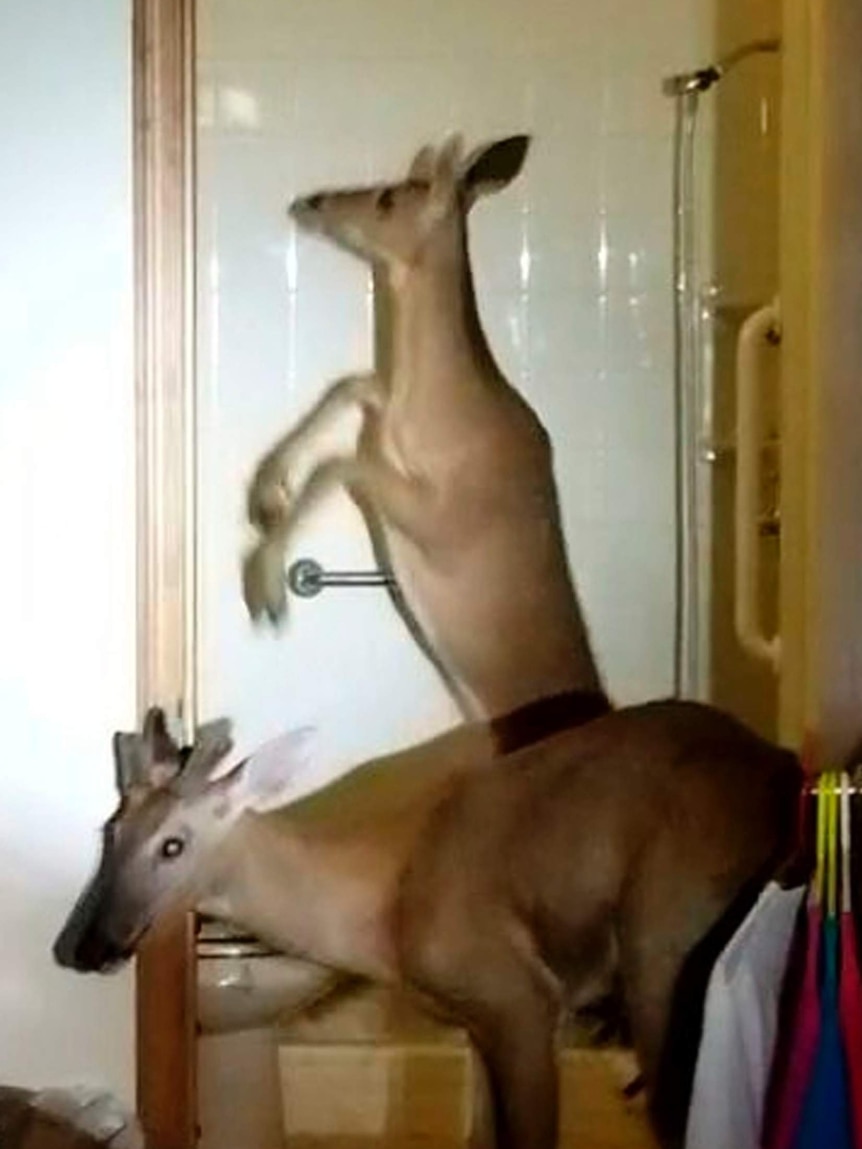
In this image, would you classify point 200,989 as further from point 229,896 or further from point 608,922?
point 608,922

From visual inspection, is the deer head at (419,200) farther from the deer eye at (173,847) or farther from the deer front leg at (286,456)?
the deer eye at (173,847)

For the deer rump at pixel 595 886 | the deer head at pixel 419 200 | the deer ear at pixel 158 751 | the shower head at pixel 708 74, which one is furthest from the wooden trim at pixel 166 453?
the shower head at pixel 708 74

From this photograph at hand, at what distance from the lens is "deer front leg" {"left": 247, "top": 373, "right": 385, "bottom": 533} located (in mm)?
2307

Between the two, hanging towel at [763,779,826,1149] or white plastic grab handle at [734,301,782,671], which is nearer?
hanging towel at [763,779,826,1149]

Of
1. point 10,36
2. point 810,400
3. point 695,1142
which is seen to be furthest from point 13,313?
point 695,1142

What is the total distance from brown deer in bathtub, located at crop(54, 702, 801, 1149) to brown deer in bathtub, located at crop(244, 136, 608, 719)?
8 centimetres

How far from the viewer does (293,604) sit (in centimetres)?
231

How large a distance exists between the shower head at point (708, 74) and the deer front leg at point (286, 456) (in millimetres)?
422

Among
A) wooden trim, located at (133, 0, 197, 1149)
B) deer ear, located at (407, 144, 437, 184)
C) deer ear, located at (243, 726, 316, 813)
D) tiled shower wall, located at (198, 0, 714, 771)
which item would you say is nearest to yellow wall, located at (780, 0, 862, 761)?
tiled shower wall, located at (198, 0, 714, 771)

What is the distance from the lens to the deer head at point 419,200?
7.50ft

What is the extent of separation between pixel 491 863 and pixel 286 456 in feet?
1.53

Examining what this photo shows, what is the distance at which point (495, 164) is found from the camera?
7.50 feet

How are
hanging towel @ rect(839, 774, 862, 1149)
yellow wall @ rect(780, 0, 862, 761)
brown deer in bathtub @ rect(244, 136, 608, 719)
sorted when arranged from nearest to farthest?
hanging towel @ rect(839, 774, 862, 1149) < yellow wall @ rect(780, 0, 862, 761) < brown deer in bathtub @ rect(244, 136, 608, 719)

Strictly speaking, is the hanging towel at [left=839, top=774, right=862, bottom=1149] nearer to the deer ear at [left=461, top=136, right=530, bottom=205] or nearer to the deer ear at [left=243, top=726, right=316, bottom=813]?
the deer ear at [left=243, top=726, right=316, bottom=813]
